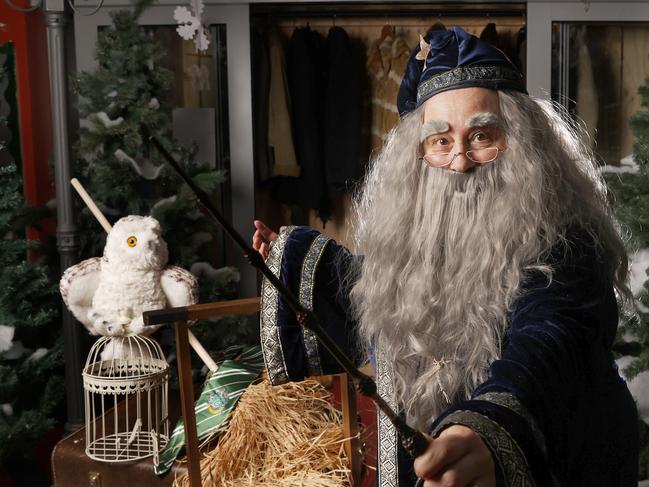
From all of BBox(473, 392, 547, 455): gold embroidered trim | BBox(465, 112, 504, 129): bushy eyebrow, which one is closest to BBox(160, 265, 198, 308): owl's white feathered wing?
BBox(465, 112, 504, 129): bushy eyebrow

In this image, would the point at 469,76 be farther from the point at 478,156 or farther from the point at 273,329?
the point at 273,329

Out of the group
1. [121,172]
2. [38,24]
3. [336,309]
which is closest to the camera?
[336,309]

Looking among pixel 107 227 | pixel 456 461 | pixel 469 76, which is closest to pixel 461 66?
pixel 469 76

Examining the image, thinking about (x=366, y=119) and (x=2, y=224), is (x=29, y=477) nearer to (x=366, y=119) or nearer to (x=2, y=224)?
(x=2, y=224)

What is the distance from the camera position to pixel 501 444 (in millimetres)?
1084

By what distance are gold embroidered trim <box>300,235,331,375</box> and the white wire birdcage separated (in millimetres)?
818

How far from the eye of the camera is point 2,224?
3092 millimetres

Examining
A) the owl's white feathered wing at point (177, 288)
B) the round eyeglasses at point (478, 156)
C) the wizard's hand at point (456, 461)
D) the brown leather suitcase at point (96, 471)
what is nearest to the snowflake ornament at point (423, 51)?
the round eyeglasses at point (478, 156)

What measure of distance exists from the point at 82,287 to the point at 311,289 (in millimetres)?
1357

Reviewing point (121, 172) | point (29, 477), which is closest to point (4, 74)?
point (121, 172)

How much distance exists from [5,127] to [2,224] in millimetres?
547

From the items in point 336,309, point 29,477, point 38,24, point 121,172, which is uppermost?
point 38,24

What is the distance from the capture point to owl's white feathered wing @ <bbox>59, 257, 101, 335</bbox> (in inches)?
117

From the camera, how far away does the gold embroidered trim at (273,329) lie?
1899 mm
